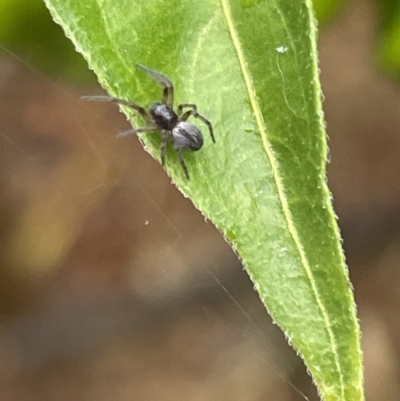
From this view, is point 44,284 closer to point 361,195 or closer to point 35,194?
point 35,194

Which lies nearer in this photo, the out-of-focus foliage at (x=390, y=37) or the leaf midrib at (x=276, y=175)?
the leaf midrib at (x=276, y=175)

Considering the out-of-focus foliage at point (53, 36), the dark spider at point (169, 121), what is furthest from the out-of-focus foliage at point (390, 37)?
the dark spider at point (169, 121)

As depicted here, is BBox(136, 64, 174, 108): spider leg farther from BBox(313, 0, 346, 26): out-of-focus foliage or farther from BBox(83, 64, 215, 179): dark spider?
BBox(313, 0, 346, 26): out-of-focus foliage

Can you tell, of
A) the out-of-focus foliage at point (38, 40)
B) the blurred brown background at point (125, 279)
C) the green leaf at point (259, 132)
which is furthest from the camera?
the blurred brown background at point (125, 279)

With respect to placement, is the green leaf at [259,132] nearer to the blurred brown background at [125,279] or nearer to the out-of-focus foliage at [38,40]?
the out-of-focus foliage at [38,40]

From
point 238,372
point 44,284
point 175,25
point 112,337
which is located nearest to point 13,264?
point 44,284

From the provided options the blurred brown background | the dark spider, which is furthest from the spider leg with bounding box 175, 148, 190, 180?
the blurred brown background

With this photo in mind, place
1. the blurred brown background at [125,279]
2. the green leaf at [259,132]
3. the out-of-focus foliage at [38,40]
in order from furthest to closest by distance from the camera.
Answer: the blurred brown background at [125,279], the out-of-focus foliage at [38,40], the green leaf at [259,132]

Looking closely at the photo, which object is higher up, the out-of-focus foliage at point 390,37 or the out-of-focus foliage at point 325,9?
the out-of-focus foliage at point 325,9
